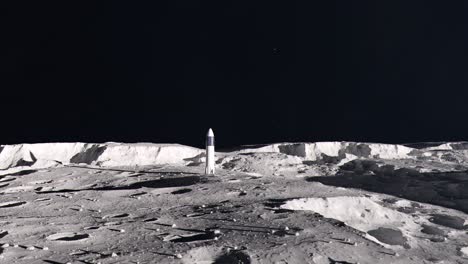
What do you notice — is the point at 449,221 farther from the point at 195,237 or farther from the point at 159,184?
the point at 159,184

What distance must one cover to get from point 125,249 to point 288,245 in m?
1.47

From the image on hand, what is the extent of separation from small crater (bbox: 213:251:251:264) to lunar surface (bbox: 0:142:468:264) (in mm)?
15

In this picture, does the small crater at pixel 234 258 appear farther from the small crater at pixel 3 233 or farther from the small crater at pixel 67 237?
the small crater at pixel 3 233

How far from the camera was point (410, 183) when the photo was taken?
9.57 meters

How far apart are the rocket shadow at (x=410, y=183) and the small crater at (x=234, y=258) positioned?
16.3ft

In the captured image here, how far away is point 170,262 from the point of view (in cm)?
398

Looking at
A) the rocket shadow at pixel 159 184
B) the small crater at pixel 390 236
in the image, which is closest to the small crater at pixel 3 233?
the rocket shadow at pixel 159 184

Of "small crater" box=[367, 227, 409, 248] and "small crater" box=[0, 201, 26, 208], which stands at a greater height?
"small crater" box=[0, 201, 26, 208]

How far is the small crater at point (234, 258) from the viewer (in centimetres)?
404

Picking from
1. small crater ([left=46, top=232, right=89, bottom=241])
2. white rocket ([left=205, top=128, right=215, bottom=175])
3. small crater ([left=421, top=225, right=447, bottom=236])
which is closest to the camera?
small crater ([left=46, top=232, right=89, bottom=241])

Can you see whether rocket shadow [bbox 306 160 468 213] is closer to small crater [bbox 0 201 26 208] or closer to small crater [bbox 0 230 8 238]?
small crater [bbox 0 201 26 208]

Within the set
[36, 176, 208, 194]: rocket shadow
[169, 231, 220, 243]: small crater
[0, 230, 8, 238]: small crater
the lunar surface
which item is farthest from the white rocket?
[0, 230, 8, 238]: small crater

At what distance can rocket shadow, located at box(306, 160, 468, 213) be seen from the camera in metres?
8.52

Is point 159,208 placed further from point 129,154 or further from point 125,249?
point 129,154
